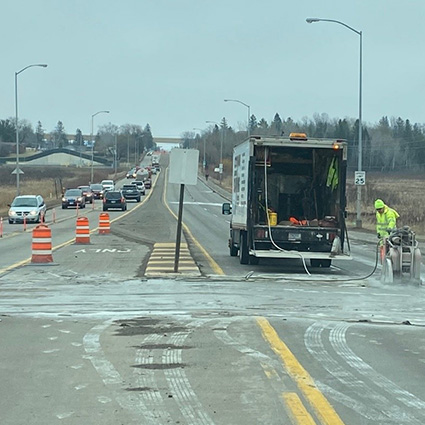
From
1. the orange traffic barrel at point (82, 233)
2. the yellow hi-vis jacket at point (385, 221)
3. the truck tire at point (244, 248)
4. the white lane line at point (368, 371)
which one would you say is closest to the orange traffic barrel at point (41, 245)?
the truck tire at point (244, 248)

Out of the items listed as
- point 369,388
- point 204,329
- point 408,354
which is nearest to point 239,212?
point 204,329

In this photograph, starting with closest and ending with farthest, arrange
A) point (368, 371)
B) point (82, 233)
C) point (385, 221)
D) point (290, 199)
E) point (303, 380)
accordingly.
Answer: point (303, 380)
point (368, 371)
point (385, 221)
point (290, 199)
point (82, 233)

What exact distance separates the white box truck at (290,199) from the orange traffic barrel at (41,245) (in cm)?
498

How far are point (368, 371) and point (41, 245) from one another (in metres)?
12.7

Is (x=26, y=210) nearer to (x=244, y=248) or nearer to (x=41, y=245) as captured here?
(x=41, y=245)

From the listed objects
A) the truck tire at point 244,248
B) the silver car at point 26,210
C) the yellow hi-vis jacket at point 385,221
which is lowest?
the silver car at point 26,210

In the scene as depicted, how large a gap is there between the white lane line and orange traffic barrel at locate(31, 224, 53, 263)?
34.2 feet

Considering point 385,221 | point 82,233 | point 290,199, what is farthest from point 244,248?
point 82,233

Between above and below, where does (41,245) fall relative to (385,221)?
below

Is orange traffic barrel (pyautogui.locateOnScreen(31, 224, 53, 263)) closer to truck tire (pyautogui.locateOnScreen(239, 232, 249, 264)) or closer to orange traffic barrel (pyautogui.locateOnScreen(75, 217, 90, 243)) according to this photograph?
truck tire (pyautogui.locateOnScreen(239, 232, 249, 264))

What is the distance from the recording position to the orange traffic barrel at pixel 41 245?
61.8 ft

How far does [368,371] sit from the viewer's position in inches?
309

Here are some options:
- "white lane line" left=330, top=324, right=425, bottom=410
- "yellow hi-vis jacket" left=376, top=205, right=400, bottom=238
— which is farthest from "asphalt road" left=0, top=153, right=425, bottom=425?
"yellow hi-vis jacket" left=376, top=205, right=400, bottom=238

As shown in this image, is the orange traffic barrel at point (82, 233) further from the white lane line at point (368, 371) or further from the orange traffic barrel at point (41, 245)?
the white lane line at point (368, 371)
